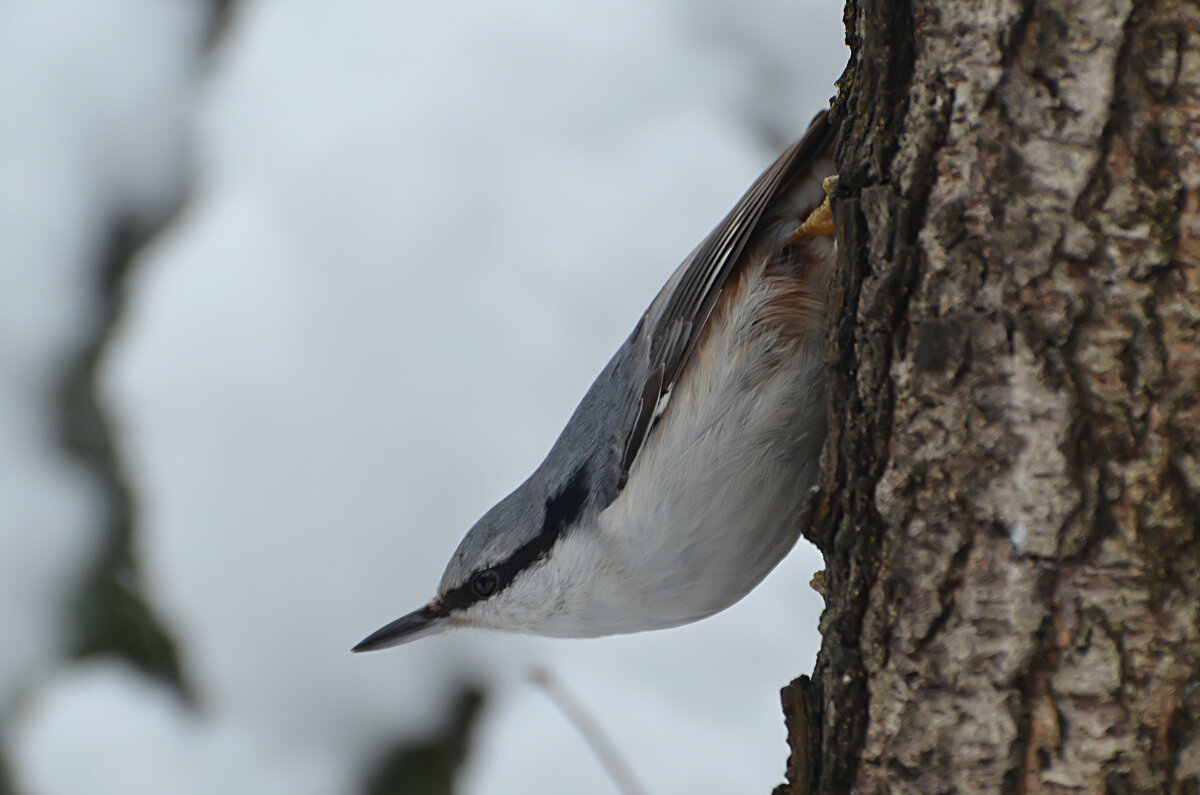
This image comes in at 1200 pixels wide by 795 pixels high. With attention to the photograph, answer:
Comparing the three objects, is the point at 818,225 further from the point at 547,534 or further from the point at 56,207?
the point at 56,207

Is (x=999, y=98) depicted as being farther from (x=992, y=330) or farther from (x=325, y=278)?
(x=325, y=278)

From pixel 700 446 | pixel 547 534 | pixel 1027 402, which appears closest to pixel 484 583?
pixel 547 534

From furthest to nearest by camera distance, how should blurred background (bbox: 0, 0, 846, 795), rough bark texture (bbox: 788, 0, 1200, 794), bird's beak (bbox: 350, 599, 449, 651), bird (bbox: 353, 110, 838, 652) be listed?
blurred background (bbox: 0, 0, 846, 795), bird's beak (bbox: 350, 599, 449, 651), bird (bbox: 353, 110, 838, 652), rough bark texture (bbox: 788, 0, 1200, 794)

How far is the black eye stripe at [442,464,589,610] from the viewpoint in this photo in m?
2.30

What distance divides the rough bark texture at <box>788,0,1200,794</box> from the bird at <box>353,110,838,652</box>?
1.84ft

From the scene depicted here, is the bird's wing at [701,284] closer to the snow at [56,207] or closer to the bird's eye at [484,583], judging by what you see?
the bird's eye at [484,583]

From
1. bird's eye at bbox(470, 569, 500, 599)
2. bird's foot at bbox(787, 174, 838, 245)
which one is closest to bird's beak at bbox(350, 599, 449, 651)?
bird's eye at bbox(470, 569, 500, 599)

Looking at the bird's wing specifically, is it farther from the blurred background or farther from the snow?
the snow

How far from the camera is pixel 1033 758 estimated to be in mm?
1250

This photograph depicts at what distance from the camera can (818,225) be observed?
6.66 feet

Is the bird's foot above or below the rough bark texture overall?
above

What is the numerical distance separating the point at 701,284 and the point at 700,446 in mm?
335

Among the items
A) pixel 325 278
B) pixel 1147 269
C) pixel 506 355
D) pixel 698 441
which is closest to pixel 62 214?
pixel 325 278

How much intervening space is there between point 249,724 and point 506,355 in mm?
1293
